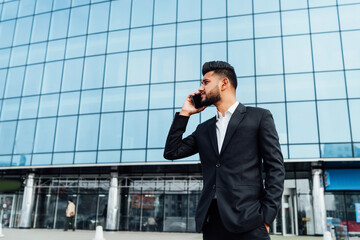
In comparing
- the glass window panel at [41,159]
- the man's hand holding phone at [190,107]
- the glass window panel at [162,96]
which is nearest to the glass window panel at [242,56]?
the glass window panel at [162,96]

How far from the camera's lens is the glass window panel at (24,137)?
20688mm

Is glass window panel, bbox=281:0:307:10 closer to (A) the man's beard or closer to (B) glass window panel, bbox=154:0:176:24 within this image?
(B) glass window panel, bbox=154:0:176:24

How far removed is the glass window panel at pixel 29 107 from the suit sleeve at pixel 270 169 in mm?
21465

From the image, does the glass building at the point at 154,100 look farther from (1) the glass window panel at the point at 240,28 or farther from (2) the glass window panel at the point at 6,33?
(2) the glass window panel at the point at 6,33

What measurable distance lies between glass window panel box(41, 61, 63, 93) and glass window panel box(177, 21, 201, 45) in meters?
8.22

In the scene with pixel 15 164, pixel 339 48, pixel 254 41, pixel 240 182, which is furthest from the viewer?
pixel 15 164

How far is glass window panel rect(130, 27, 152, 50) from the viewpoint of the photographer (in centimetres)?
2026

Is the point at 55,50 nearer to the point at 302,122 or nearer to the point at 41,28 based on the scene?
the point at 41,28

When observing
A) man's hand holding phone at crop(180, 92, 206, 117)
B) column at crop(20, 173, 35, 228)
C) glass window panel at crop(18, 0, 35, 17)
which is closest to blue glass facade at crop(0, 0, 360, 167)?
glass window panel at crop(18, 0, 35, 17)

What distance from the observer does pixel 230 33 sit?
18906 millimetres

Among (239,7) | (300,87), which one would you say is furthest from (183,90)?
(300,87)

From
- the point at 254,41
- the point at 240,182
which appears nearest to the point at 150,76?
the point at 254,41

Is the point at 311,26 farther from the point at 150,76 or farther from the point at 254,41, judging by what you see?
the point at 150,76

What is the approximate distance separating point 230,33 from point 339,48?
5.89 meters
